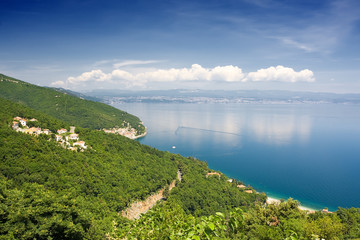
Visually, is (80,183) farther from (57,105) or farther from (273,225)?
(57,105)

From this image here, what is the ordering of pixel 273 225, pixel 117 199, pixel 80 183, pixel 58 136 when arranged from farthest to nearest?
pixel 58 136
pixel 117 199
pixel 80 183
pixel 273 225

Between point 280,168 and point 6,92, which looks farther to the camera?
point 6,92

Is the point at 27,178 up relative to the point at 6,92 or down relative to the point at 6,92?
down

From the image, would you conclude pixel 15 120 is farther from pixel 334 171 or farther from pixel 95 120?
pixel 334 171

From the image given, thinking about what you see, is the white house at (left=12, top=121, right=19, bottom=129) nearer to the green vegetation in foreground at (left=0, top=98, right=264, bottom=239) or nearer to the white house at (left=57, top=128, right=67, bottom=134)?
the green vegetation in foreground at (left=0, top=98, right=264, bottom=239)

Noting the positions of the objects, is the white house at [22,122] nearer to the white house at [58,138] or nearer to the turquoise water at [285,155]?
the white house at [58,138]

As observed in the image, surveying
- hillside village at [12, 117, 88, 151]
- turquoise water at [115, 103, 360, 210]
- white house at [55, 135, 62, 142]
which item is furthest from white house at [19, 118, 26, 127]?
turquoise water at [115, 103, 360, 210]

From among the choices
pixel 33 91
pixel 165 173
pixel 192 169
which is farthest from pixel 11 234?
pixel 33 91

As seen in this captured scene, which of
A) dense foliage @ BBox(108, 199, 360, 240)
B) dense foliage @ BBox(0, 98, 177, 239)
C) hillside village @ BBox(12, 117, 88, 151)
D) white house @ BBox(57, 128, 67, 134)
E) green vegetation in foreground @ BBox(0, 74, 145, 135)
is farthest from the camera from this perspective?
green vegetation in foreground @ BBox(0, 74, 145, 135)

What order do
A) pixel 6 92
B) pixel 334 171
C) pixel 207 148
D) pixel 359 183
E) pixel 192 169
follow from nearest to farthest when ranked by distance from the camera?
1. pixel 192 169
2. pixel 359 183
3. pixel 334 171
4. pixel 207 148
5. pixel 6 92

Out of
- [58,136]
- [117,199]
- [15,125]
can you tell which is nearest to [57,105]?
[15,125]

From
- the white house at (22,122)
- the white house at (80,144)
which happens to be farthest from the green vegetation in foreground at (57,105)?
the white house at (80,144)
